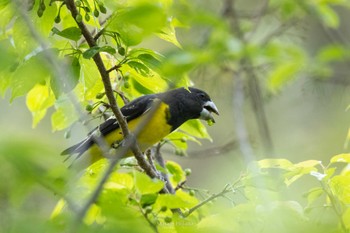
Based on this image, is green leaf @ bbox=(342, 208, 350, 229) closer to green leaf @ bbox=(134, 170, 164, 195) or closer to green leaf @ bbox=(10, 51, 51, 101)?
green leaf @ bbox=(134, 170, 164, 195)

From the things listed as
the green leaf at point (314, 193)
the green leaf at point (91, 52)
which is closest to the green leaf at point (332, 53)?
the green leaf at point (314, 193)

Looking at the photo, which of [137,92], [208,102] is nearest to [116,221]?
[137,92]

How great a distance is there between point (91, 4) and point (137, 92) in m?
0.74

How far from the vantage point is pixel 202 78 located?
4.91 meters

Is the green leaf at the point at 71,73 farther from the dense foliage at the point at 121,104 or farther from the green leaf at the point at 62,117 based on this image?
the green leaf at the point at 62,117

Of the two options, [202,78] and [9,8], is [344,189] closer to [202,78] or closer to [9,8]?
[9,8]

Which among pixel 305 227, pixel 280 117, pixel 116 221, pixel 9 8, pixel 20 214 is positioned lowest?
pixel 280 117

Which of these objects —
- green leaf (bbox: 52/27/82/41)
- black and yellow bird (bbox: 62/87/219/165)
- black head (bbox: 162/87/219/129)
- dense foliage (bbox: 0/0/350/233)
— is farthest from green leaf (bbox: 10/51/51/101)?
black head (bbox: 162/87/219/129)

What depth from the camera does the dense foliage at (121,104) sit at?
1622 mm

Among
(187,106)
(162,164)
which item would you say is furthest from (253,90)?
(162,164)

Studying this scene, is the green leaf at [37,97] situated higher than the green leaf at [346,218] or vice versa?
the green leaf at [37,97]

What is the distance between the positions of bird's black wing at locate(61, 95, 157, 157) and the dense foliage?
14 cm

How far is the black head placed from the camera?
14.2 ft

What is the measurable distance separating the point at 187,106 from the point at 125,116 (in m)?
0.51
